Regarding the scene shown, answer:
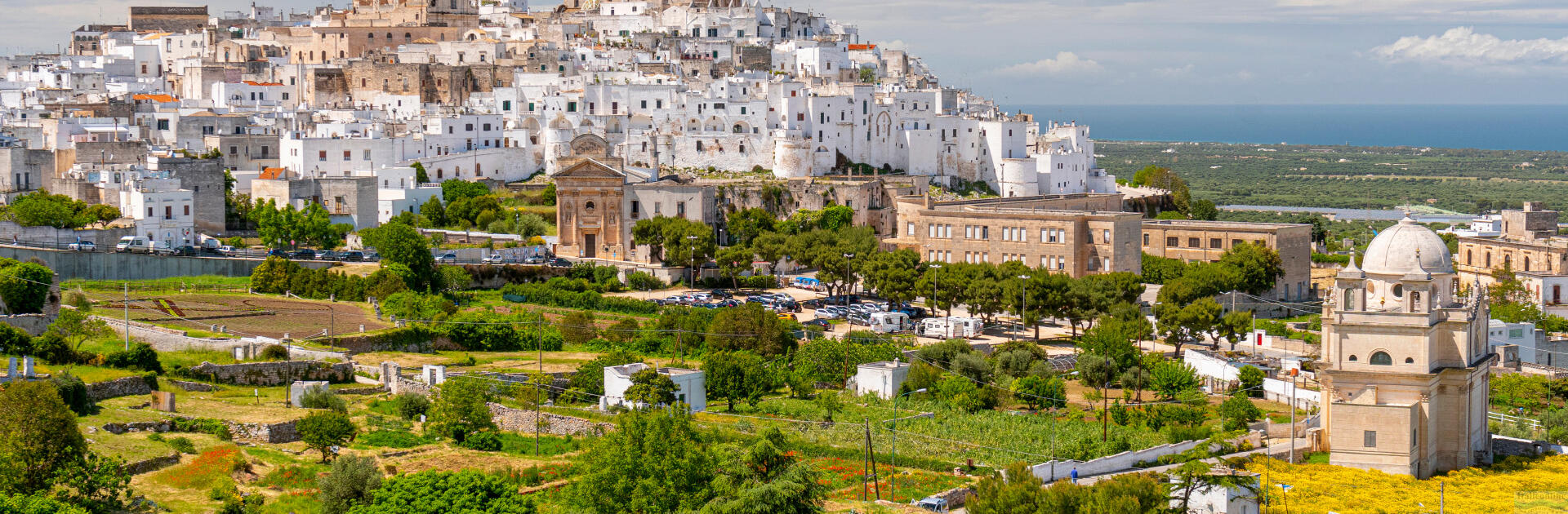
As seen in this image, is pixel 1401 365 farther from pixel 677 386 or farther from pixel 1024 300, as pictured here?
pixel 1024 300

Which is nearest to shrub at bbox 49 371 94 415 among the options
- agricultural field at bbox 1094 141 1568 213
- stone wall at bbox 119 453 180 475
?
stone wall at bbox 119 453 180 475

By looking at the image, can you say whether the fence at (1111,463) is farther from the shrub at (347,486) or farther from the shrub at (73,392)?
the shrub at (73,392)

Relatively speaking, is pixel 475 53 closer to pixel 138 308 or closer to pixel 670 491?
pixel 138 308

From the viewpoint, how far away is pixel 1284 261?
61.3m

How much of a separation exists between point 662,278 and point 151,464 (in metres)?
31.9

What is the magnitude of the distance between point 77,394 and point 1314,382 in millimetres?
26769

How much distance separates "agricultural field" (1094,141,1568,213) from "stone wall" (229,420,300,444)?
94.8 metres

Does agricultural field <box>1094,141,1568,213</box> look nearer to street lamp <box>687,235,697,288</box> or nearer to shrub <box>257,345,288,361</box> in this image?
street lamp <box>687,235,697,288</box>

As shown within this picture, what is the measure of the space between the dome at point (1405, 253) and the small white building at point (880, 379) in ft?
42.9

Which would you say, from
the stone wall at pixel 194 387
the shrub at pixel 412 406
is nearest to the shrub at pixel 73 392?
the stone wall at pixel 194 387

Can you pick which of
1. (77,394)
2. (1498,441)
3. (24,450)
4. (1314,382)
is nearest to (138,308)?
(77,394)

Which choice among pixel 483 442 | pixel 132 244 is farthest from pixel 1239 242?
pixel 132 244

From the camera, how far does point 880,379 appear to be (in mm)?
42594

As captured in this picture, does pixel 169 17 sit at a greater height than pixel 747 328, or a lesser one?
greater
